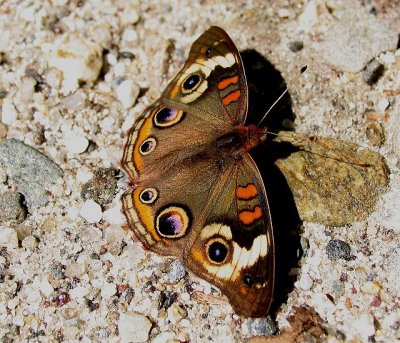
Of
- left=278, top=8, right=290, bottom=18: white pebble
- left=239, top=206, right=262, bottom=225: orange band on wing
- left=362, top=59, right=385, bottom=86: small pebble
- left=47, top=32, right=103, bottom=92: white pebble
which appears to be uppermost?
left=362, top=59, right=385, bottom=86: small pebble

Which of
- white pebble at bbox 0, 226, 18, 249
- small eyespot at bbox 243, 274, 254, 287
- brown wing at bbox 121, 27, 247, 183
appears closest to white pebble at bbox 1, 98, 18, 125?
white pebble at bbox 0, 226, 18, 249

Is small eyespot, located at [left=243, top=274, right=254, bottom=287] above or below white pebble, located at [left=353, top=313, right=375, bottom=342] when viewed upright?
above

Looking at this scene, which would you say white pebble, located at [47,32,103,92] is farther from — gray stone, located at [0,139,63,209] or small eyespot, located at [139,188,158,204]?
small eyespot, located at [139,188,158,204]

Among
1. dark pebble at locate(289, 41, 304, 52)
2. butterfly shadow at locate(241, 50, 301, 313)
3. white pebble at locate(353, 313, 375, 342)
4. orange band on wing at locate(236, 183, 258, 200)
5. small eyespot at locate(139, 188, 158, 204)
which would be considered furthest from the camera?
dark pebble at locate(289, 41, 304, 52)

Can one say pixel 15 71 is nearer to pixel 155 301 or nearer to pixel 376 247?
pixel 155 301

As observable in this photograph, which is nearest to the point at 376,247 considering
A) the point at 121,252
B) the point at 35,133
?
the point at 121,252

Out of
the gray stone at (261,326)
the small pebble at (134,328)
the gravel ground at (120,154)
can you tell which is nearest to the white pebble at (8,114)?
the gravel ground at (120,154)
